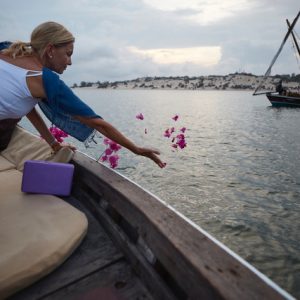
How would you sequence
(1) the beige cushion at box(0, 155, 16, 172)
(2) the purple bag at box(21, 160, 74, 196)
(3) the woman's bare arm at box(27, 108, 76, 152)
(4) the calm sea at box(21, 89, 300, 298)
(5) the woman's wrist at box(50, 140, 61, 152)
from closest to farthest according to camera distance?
(2) the purple bag at box(21, 160, 74, 196), (3) the woman's bare arm at box(27, 108, 76, 152), (5) the woman's wrist at box(50, 140, 61, 152), (1) the beige cushion at box(0, 155, 16, 172), (4) the calm sea at box(21, 89, 300, 298)

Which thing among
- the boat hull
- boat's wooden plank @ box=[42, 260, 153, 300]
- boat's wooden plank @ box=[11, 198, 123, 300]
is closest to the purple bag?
boat's wooden plank @ box=[11, 198, 123, 300]

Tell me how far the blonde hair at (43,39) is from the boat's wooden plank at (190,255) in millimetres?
1401

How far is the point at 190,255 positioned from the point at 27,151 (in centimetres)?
394

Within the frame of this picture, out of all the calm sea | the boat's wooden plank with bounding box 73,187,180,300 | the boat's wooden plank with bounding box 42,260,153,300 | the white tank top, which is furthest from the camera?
the calm sea

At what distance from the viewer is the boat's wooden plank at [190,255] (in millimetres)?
1501

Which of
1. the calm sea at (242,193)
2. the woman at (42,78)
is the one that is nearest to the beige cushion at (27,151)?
the woman at (42,78)

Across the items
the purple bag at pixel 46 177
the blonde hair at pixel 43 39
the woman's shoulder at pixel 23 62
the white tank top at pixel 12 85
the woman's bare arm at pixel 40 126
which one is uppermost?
the blonde hair at pixel 43 39

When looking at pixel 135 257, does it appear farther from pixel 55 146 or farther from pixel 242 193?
pixel 242 193

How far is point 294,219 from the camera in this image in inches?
329

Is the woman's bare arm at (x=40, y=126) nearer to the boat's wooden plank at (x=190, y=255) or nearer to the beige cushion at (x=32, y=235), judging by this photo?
the beige cushion at (x=32, y=235)

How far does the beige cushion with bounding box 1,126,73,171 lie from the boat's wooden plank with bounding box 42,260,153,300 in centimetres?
196

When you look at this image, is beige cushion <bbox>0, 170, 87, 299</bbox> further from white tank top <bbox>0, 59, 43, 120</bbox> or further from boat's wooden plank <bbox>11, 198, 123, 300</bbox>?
white tank top <bbox>0, 59, 43, 120</bbox>

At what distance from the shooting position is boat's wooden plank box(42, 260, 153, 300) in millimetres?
2236

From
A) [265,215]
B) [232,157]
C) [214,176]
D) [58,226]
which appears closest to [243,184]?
[214,176]
